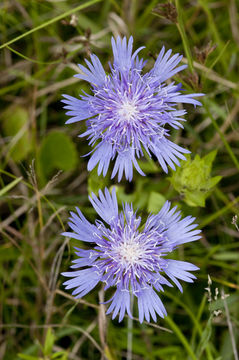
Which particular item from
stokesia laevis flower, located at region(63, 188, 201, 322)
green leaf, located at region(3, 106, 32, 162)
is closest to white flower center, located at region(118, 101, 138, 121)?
stokesia laevis flower, located at region(63, 188, 201, 322)

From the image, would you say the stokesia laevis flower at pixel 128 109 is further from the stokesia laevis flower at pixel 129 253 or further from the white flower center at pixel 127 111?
the stokesia laevis flower at pixel 129 253

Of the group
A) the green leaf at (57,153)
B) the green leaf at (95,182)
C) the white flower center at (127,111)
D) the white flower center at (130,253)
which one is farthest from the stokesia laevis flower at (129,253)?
the green leaf at (57,153)

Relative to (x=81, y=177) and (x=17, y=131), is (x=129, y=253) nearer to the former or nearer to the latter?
(x=81, y=177)

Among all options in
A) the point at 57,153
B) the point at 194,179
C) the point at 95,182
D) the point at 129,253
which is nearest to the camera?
the point at 129,253

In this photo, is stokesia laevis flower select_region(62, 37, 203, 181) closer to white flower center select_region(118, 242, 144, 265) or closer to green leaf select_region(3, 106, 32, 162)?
white flower center select_region(118, 242, 144, 265)

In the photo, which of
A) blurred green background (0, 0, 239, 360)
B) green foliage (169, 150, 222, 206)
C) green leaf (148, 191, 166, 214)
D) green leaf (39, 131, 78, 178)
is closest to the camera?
green foliage (169, 150, 222, 206)

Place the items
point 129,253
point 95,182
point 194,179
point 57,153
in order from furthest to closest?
point 57,153
point 95,182
point 194,179
point 129,253

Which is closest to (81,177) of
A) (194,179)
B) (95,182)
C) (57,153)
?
(57,153)
